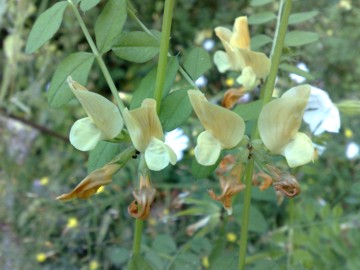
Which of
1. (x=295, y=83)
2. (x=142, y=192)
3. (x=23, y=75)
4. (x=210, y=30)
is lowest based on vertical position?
(x=210, y=30)

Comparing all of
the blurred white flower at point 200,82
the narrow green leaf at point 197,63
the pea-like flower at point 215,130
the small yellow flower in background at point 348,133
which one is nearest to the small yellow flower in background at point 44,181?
the blurred white flower at point 200,82

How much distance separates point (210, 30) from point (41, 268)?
55.0 inches

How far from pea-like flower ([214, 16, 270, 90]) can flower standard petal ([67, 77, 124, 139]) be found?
0.19 meters

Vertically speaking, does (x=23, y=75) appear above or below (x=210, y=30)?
above

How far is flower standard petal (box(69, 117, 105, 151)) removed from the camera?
1.82ft

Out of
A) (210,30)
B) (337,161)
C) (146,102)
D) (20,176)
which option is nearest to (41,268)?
(20,176)

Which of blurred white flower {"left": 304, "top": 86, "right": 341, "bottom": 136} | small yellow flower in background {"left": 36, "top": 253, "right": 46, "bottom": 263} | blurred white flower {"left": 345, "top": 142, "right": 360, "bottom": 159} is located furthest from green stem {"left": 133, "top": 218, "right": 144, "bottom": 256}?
blurred white flower {"left": 345, "top": 142, "right": 360, "bottom": 159}

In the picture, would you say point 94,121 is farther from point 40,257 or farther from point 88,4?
point 40,257

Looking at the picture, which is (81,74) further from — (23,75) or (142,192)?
(23,75)

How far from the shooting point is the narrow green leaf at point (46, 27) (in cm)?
61

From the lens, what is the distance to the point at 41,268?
5.26ft

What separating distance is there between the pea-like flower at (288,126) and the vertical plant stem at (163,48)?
102 millimetres

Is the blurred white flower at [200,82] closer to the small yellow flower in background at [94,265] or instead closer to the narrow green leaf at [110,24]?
the narrow green leaf at [110,24]

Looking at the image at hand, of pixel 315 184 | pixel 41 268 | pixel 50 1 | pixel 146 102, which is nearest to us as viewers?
pixel 146 102
